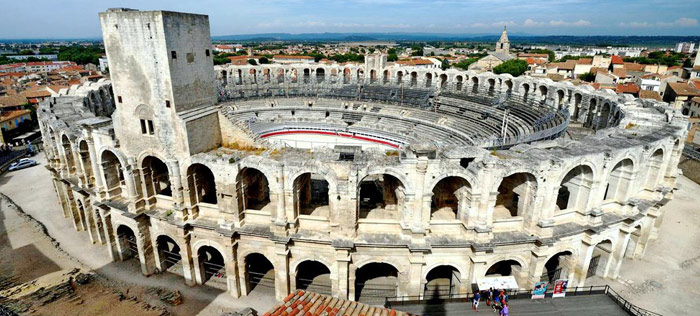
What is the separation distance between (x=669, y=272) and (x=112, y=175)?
36.2 metres

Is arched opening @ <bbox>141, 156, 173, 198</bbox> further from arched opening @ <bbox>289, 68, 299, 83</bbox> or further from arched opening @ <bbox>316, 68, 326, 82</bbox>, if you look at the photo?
arched opening @ <bbox>316, 68, 326, 82</bbox>

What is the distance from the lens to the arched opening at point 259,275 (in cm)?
2236

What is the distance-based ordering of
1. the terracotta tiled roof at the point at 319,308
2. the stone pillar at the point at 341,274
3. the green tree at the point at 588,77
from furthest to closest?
the green tree at the point at 588,77
the stone pillar at the point at 341,274
the terracotta tiled roof at the point at 319,308

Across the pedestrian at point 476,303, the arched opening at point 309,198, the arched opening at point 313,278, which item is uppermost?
the arched opening at point 309,198

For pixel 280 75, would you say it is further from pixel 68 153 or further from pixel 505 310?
pixel 505 310

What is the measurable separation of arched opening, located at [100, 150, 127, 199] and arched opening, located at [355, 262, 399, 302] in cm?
1588

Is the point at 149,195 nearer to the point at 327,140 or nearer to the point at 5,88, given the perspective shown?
the point at 327,140

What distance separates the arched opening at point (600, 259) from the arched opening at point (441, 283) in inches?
350

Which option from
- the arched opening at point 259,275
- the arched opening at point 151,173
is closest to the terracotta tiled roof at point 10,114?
the arched opening at point 151,173

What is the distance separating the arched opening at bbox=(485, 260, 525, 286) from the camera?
20938 mm

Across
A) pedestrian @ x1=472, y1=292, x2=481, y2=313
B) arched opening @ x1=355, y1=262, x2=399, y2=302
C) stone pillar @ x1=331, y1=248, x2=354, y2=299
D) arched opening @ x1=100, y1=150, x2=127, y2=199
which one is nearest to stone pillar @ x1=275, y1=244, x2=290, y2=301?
stone pillar @ x1=331, y1=248, x2=354, y2=299

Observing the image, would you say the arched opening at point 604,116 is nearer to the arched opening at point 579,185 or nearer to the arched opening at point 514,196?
the arched opening at point 579,185

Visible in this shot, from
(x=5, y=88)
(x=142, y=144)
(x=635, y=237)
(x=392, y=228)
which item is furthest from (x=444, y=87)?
(x=5, y=88)

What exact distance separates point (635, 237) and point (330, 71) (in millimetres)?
42657
